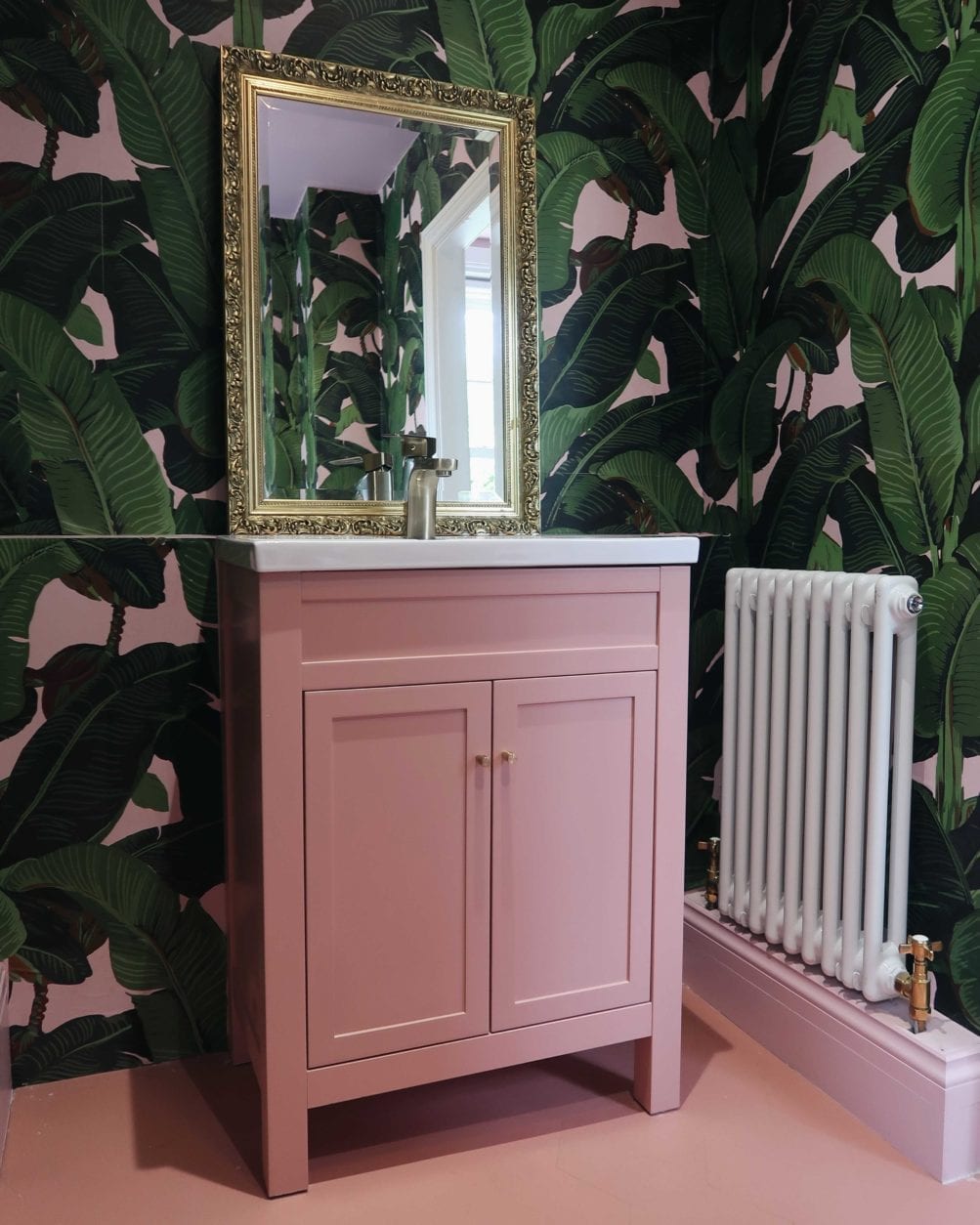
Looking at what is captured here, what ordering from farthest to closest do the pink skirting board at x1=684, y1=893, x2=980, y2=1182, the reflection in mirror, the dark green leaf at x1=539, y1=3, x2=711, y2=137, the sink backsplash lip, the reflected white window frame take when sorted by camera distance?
the dark green leaf at x1=539, y1=3, x2=711, y2=137 < the reflected white window frame < the reflection in mirror < the pink skirting board at x1=684, y1=893, x2=980, y2=1182 < the sink backsplash lip

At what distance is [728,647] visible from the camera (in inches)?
77.9

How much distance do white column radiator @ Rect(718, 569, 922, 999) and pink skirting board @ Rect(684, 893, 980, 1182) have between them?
0.14 feet

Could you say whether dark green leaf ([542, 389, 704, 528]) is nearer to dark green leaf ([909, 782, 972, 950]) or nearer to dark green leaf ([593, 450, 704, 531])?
dark green leaf ([593, 450, 704, 531])

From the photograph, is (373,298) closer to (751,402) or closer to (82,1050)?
(751,402)

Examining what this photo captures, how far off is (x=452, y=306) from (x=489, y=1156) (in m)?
1.49

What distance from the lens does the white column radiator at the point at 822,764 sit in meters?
1.60

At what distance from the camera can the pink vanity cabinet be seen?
56.4 inches

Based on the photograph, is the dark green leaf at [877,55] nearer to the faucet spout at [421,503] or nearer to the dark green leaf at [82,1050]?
the faucet spout at [421,503]

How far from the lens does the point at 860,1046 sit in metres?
1.64

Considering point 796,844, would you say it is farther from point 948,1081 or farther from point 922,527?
point 922,527

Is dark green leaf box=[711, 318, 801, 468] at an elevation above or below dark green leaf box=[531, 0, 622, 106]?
below

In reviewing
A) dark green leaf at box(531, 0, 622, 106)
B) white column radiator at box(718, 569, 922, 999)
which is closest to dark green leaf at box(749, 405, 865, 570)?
white column radiator at box(718, 569, 922, 999)

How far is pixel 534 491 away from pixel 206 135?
88 centimetres

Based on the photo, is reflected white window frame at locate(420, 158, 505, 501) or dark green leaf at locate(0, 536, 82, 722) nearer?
dark green leaf at locate(0, 536, 82, 722)
